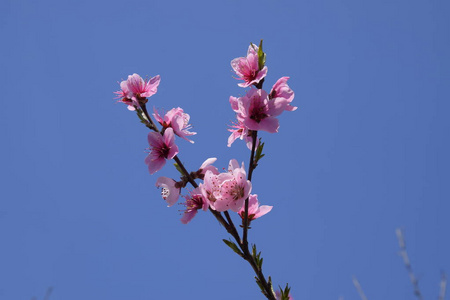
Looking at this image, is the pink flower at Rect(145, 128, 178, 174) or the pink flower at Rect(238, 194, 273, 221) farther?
the pink flower at Rect(238, 194, 273, 221)

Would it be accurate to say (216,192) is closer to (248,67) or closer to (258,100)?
(258,100)

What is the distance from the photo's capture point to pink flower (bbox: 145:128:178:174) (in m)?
2.05

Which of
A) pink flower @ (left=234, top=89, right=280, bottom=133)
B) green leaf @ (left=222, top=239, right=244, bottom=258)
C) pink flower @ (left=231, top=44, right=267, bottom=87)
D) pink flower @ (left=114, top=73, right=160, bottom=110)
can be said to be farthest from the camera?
pink flower @ (left=114, top=73, right=160, bottom=110)

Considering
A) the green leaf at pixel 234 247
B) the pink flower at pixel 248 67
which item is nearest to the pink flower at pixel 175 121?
the pink flower at pixel 248 67

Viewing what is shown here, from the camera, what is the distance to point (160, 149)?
2.12 metres

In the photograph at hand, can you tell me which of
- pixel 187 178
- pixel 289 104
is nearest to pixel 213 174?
pixel 187 178

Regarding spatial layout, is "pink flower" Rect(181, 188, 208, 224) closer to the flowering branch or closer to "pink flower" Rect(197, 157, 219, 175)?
the flowering branch

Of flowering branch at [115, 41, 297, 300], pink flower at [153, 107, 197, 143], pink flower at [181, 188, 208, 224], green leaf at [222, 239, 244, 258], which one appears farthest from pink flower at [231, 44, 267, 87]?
green leaf at [222, 239, 244, 258]

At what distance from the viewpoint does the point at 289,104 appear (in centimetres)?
216

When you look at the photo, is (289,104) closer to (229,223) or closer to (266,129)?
(266,129)

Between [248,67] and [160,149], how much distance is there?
2.33 feet

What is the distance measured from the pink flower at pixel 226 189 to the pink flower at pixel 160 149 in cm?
26

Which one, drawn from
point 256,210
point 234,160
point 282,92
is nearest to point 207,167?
point 234,160

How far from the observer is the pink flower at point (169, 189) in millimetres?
2059
